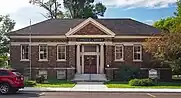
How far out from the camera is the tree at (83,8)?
71438 mm

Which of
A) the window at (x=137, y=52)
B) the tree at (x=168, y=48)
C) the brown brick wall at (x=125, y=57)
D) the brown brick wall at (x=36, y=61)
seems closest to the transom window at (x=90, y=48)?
the brown brick wall at (x=125, y=57)

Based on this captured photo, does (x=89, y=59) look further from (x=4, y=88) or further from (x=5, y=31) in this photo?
(x=5, y=31)

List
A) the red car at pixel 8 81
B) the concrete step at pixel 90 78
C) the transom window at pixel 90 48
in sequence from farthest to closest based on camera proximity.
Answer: the transom window at pixel 90 48, the concrete step at pixel 90 78, the red car at pixel 8 81

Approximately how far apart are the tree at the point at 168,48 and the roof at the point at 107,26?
3.43m

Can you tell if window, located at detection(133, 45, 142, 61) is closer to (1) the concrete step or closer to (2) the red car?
(1) the concrete step

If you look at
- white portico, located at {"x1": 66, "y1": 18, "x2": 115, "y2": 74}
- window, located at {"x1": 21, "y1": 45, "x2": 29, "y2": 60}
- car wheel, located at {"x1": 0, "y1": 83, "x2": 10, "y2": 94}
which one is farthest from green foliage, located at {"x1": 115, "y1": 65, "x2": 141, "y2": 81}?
car wheel, located at {"x1": 0, "y1": 83, "x2": 10, "y2": 94}


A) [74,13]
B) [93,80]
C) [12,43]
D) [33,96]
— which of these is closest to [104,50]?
[93,80]

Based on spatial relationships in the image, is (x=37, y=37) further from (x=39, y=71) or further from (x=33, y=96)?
(x=33, y=96)

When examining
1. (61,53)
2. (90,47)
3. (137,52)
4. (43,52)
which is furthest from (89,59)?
(137,52)

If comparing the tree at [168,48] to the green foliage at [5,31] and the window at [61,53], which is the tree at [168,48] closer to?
the window at [61,53]

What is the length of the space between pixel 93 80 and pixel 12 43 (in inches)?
424

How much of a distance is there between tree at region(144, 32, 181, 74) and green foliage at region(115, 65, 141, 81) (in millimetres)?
2989

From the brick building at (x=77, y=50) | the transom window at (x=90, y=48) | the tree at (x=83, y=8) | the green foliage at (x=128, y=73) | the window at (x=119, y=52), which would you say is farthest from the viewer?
the tree at (x=83, y=8)

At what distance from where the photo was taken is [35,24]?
47906mm
